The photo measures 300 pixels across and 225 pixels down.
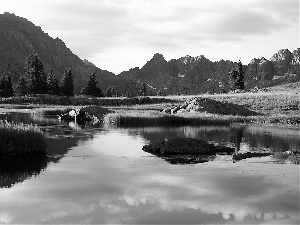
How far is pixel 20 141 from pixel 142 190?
1254 cm

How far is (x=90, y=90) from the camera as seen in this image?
461 ft

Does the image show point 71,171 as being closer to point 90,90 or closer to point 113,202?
point 113,202

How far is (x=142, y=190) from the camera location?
19.7 m

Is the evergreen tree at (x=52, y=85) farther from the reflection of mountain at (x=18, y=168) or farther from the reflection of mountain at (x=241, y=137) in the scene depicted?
the reflection of mountain at (x=18, y=168)

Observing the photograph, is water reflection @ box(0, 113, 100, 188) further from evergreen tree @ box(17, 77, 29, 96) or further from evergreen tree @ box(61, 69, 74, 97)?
evergreen tree @ box(61, 69, 74, 97)

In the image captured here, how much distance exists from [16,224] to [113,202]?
4.23m

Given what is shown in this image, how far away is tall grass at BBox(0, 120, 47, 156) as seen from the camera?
92.1ft

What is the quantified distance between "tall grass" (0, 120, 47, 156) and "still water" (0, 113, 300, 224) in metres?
1.30

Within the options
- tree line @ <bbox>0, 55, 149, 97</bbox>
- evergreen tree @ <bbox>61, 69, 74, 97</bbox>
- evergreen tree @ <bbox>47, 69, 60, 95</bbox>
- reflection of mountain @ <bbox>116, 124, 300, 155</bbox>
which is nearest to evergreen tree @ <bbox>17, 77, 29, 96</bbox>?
tree line @ <bbox>0, 55, 149, 97</bbox>

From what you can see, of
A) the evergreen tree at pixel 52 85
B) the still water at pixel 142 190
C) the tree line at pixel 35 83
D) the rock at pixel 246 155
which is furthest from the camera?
the evergreen tree at pixel 52 85

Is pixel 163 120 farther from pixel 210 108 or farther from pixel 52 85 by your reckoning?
pixel 52 85

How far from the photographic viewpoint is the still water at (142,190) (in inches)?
630

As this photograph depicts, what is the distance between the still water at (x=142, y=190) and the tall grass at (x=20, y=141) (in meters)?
1.30

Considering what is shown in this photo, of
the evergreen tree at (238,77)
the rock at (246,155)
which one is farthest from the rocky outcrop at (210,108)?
the evergreen tree at (238,77)
